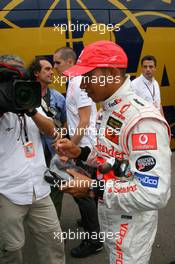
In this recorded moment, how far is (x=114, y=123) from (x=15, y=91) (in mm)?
564

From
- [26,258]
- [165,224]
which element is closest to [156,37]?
[165,224]

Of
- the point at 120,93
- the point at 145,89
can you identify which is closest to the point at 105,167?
the point at 120,93

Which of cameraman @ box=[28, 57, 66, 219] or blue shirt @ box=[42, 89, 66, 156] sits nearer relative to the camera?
cameraman @ box=[28, 57, 66, 219]

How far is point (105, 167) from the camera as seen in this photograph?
5.28 feet

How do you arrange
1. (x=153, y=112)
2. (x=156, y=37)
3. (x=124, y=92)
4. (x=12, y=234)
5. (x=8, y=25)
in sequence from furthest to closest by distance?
1. (x=156, y=37)
2. (x=8, y=25)
3. (x=12, y=234)
4. (x=124, y=92)
5. (x=153, y=112)

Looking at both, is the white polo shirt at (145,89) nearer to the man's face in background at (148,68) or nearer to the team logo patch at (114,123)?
the man's face in background at (148,68)

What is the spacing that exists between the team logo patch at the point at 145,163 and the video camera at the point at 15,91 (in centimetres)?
74

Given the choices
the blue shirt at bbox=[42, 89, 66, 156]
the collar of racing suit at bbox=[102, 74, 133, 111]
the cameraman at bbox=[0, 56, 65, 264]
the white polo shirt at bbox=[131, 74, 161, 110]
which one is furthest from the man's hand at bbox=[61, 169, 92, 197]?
the white polo shirt at bbox=[131, 74, 161, 110]

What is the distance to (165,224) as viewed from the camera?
3.66 m

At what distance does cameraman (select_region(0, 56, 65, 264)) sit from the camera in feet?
7.30

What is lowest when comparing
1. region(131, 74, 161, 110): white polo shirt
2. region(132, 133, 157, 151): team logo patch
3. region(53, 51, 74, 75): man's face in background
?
region(132, 133, 157, 151): team logo patch

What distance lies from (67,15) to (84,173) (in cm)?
347

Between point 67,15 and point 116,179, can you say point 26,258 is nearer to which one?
point 116,179

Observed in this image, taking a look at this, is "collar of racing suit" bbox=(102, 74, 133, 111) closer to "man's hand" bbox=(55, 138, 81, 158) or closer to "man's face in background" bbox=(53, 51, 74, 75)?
"man's hand" bbox=(55, 138, 81, 158)
